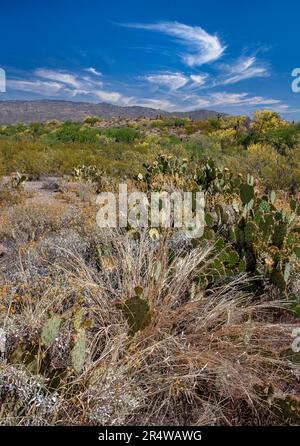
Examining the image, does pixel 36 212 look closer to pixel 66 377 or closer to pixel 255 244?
pixel 255 244

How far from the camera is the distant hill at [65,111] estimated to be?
2544 inches

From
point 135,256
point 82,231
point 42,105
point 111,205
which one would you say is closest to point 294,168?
point 111,205

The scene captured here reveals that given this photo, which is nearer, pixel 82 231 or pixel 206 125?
pixel 82 231

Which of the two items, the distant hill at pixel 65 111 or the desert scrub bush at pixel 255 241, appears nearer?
the desert scrub bush at pixel 255 241

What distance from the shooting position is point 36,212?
602 centimetres

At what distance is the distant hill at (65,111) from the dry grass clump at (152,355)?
62.6 meters

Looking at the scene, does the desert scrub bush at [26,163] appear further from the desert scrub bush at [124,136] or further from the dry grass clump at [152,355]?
the desert scrub bush at [124,136]

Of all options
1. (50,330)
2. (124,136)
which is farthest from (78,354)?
(124,136)

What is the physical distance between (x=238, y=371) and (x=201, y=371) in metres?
0.24

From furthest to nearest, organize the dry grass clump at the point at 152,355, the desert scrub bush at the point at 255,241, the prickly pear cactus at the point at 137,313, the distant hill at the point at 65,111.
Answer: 1. the distant hill at the point at 65,111
2. the desert scrub bush at the point at 255,241
3. the prickly pear cactus at the point at 137,313
4. the dry grass clump at the point at 152,355

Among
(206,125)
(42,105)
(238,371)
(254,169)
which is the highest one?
(42,105)

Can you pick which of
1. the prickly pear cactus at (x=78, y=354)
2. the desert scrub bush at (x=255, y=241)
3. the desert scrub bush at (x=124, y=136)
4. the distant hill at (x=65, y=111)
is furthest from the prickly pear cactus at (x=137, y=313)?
the distant hill at (x=65, y=111)

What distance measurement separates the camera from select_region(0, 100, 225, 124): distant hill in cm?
6462

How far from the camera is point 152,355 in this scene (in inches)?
99.3
